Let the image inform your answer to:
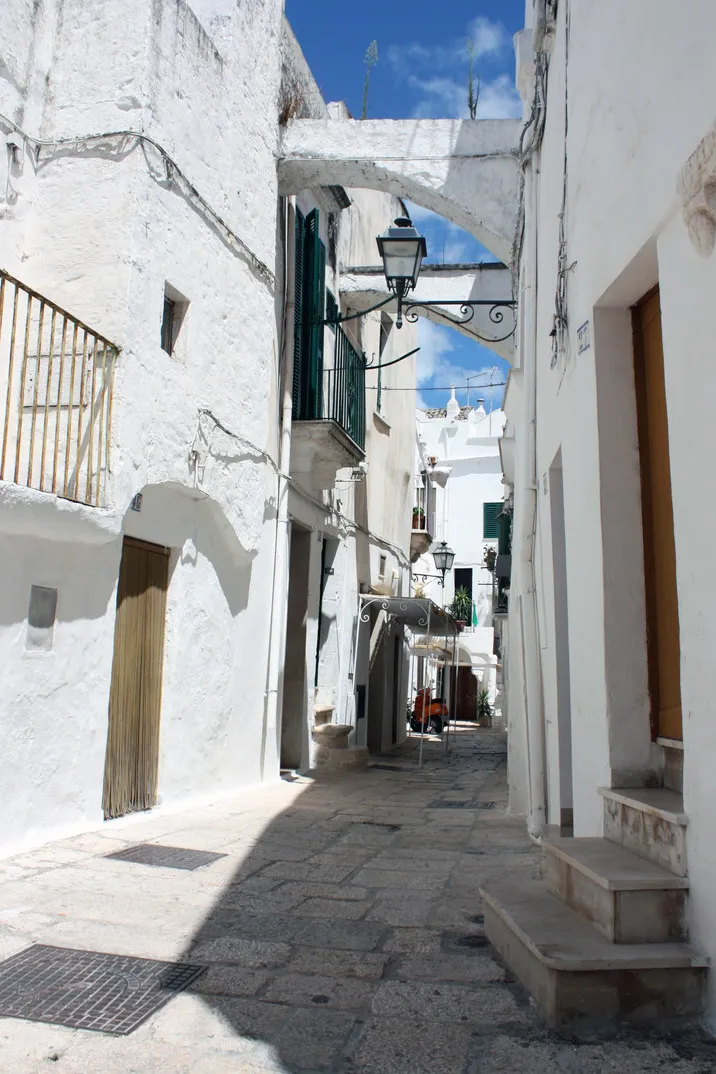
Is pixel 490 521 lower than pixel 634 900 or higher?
higher

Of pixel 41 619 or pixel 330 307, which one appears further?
pixel 330 307

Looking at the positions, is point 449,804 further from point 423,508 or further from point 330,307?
point 423,508

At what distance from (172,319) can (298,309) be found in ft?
10.8

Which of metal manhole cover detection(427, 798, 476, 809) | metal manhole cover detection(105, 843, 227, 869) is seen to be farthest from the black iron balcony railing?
metal manhole cover detection(105, 843, 227, 869)

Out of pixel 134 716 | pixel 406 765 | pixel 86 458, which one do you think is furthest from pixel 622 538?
pixel 406 765

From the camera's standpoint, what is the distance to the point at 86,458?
6230 mm

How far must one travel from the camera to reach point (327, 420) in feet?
33.8

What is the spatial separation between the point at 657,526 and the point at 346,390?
8.38 meters

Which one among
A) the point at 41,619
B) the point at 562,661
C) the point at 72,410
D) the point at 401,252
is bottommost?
the point at 562,661

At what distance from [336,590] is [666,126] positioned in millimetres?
9719

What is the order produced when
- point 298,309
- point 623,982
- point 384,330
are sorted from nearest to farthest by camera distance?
point 623,982 → point 298,309 → point 384,330

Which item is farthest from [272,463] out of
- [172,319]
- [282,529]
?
[172,319]

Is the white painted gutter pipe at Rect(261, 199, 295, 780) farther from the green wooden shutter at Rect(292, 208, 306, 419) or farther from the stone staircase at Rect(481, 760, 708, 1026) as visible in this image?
the stone staircase at Rect(481, 760, 708, 1026)

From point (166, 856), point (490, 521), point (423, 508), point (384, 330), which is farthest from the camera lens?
point (490, 521)
